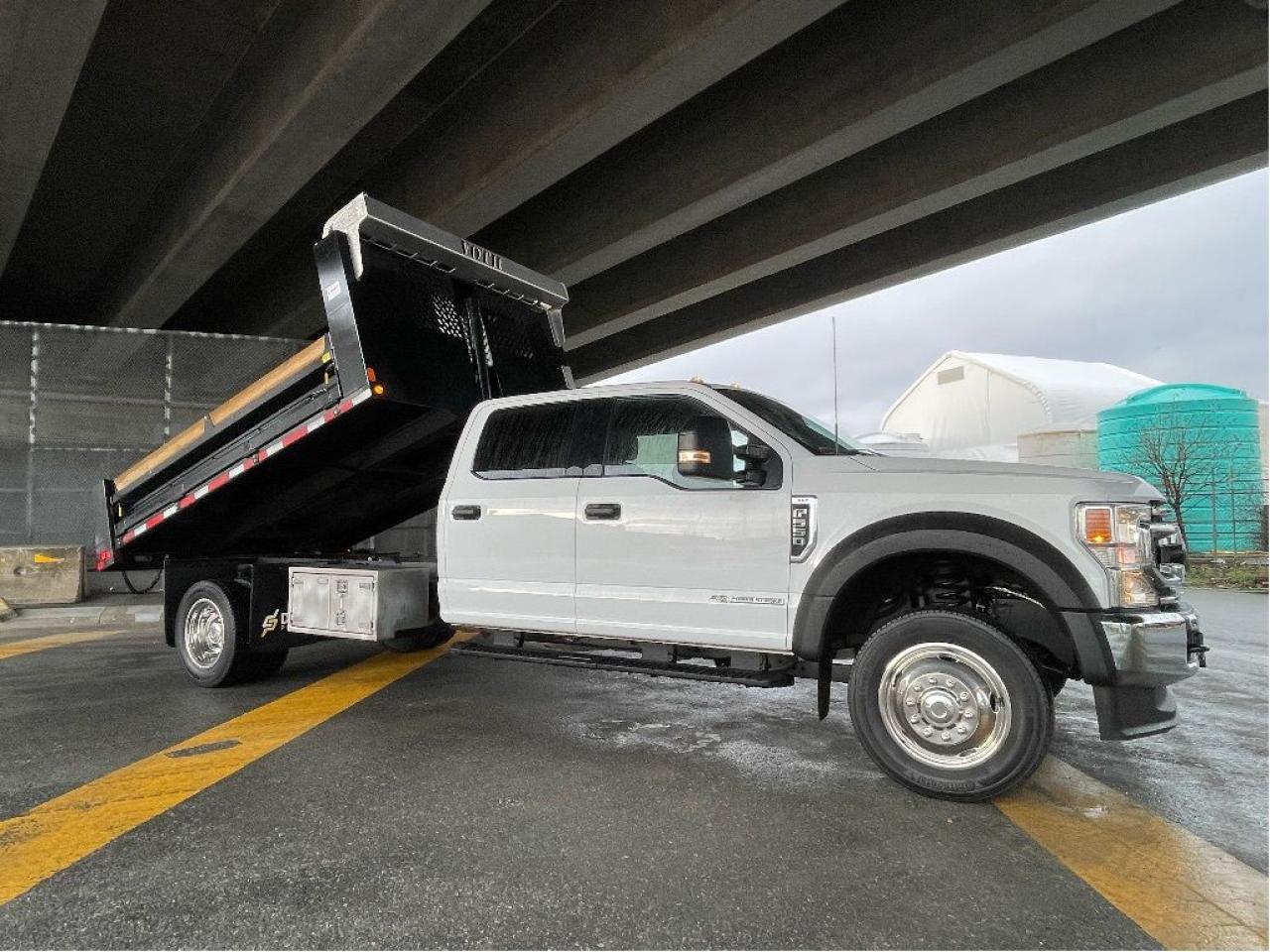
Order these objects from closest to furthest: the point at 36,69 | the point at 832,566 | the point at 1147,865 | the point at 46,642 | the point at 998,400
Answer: the point at 1147,865 < the point at 832,566 < the point at 36,69 < the point at 46,642 < the point at 998,400

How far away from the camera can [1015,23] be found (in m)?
7.07

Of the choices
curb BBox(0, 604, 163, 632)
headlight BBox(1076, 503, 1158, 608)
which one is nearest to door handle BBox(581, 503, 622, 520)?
headlight BBox(1076, 503, 1158, 608)

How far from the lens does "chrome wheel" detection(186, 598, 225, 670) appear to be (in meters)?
6.03

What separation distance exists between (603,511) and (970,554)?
1977mm

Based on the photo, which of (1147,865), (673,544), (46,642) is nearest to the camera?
(1147,865)

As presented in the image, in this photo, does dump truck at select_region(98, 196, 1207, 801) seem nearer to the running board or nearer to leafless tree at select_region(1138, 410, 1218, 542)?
the running board

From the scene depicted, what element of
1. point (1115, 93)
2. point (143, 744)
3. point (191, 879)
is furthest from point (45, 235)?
point (1115, 93)

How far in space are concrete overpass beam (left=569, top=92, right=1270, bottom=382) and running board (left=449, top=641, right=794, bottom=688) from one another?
9290mm

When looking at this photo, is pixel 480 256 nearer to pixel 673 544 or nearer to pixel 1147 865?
pixel 673 544

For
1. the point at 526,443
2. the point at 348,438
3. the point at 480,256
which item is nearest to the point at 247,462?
the point at 348,438

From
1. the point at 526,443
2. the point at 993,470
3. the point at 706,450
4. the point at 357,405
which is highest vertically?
the point at 357,405

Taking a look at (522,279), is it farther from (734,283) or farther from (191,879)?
(734,283)

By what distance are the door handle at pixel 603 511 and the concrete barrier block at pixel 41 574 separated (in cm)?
996

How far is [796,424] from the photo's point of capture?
467cm
